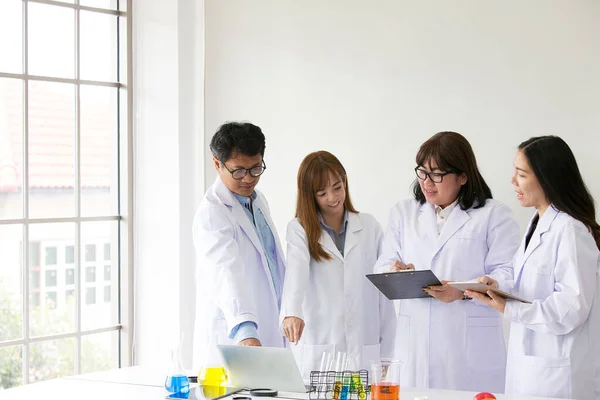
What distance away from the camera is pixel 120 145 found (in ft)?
15.1

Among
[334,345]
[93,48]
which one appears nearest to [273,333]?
[334,345]

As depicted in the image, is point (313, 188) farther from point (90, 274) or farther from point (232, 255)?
point (90, 274)

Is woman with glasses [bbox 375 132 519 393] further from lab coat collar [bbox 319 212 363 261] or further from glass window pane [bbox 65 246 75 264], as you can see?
glass window pane [bbox 65 246 75 264]

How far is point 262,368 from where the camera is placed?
2.62 metres

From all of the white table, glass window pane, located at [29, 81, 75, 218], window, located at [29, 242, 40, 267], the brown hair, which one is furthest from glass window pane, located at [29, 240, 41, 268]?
the brown hair

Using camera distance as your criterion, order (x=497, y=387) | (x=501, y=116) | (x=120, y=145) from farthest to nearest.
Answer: (x=120, y=145), (x=501, y=116), (x=497, y=387)

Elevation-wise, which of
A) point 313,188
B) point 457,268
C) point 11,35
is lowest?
point 457,268

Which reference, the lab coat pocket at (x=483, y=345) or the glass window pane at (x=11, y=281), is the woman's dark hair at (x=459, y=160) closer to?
the lab coat pocket at (x=483, y=345)

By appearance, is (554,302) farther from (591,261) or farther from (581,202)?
(581,202)

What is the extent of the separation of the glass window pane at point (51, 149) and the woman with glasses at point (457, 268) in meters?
2.11

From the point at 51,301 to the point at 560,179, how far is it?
2842 millimetres

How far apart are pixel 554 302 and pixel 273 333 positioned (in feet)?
3.73

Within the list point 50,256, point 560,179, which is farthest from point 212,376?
point 50,256

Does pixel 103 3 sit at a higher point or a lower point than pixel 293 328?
higher
